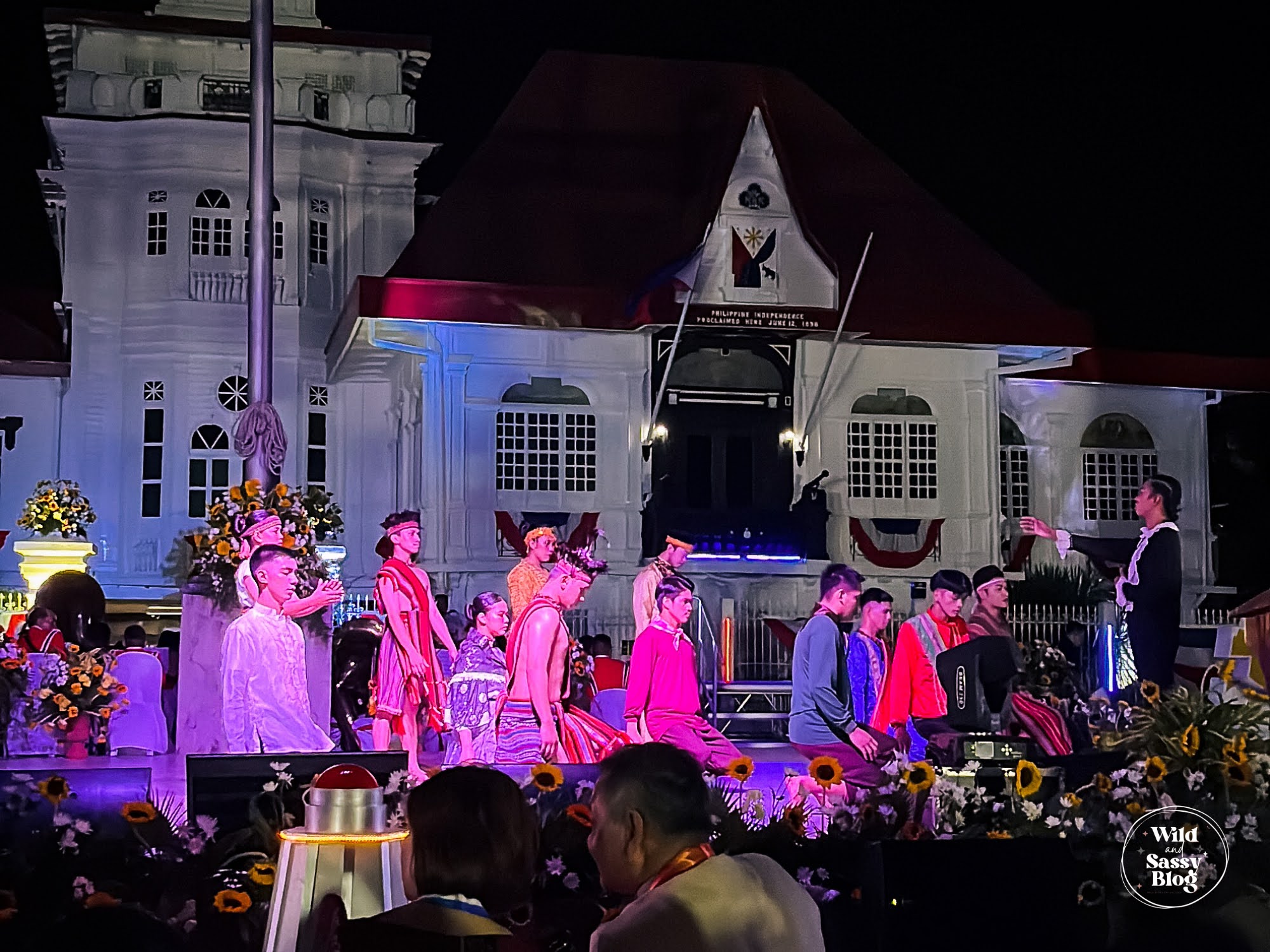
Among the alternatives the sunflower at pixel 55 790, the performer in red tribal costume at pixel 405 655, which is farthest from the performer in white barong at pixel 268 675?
the sunflower at pixel 55 790

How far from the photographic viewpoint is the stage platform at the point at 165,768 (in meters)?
8.32

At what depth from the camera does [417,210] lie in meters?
23.9

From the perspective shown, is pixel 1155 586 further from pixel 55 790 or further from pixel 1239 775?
pixel 55 790

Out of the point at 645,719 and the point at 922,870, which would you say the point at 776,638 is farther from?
the point at 922,870

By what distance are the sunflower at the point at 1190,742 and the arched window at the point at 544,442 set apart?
45.4 ft

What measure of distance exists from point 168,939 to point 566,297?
16067mm

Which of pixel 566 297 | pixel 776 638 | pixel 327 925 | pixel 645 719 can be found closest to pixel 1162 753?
pixel 645 719

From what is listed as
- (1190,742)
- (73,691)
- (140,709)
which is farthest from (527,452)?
(1190,742)

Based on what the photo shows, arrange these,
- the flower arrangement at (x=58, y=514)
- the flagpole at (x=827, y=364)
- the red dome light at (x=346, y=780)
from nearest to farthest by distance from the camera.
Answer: the red dome light at (x=346, y=780) < the flower arrangement at (x=58, y=514) < the flagpole at (x=827, y=364)

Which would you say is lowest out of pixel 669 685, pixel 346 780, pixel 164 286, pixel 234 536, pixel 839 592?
pixel 669 685

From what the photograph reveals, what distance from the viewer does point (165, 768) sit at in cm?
979

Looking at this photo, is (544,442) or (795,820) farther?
(544,442)

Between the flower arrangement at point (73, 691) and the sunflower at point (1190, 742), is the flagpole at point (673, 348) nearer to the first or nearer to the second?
the flower arrangement at point (73, 691)

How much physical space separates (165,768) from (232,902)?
375cm
